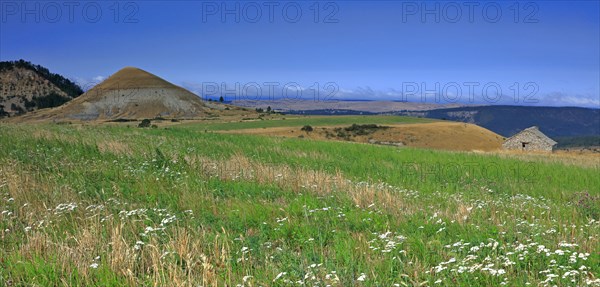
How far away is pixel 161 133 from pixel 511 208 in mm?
22693

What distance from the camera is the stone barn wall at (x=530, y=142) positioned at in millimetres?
68125

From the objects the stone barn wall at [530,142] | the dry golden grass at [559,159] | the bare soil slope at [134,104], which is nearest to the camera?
the dry golden grass at [559,159]

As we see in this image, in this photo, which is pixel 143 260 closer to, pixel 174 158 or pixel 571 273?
pixel 571 273

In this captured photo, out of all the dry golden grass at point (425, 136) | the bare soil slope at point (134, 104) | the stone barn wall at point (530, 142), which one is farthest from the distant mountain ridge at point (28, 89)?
the stone barn wall at point (530, 142)

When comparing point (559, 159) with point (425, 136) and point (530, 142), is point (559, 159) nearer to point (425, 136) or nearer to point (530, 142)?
point (530, 142)

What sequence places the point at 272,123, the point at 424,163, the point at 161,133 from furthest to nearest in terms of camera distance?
the point at 272,123 → the point at 161,133 → the point at 424,163

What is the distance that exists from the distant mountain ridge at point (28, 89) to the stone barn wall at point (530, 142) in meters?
139

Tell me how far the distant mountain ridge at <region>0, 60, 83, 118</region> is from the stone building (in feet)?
458

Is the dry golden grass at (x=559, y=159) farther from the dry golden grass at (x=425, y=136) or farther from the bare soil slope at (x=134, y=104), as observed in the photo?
the bare soil slope at (x=134, y=104)

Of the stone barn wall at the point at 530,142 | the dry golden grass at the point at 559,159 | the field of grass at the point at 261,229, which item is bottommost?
the stone barn wall at the point at 530,142

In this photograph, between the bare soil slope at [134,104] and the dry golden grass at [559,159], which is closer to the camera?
the dry golden grass at [559,159]

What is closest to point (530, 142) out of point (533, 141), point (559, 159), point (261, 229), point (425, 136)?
point (533, 141)

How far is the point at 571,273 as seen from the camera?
5.87m

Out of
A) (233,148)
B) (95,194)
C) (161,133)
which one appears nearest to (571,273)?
(95,194)
